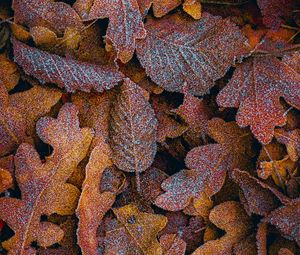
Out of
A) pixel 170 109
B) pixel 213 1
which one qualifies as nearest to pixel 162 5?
pixel 213 1

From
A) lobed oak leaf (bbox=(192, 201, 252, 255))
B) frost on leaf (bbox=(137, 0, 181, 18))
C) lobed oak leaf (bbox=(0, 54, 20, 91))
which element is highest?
frost on leaf (bbox=(137, 0, 181, 18))

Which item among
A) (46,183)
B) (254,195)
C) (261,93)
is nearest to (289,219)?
(254,195)

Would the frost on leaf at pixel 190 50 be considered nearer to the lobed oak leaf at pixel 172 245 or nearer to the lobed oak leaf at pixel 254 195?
the lobed oak leaf at pixel 254 195

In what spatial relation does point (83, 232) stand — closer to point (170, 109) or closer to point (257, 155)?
point (170, 109)

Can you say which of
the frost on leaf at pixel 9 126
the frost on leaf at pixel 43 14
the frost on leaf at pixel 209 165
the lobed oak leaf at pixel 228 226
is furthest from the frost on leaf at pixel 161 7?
the lobed oak leaf at pixel 228 226

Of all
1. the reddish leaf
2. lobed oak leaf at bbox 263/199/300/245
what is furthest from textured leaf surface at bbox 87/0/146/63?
lobed oak leaf at bbox 263/199/300/245

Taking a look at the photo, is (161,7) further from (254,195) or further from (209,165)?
(254,195)

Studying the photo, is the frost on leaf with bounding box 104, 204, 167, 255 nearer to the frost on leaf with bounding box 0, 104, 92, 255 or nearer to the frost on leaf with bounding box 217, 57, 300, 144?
the frost on leaf with bounding box 0, 104, 92, 255
